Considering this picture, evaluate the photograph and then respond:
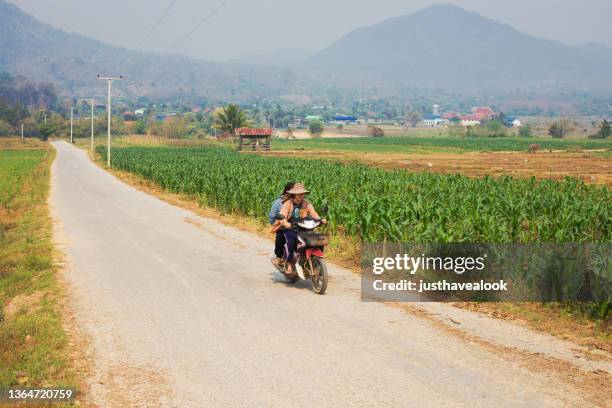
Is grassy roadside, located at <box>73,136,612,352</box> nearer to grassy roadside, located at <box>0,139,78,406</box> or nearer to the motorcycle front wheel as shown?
the motorcycle front wheel

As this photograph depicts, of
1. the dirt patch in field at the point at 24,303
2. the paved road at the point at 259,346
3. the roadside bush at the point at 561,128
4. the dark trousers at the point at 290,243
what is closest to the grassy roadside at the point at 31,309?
the dirt patch in field at the point at 24,303

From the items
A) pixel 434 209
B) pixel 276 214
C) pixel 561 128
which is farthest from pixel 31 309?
pixel 561 128

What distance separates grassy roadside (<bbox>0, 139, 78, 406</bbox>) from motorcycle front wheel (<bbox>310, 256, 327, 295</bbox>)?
4.06 m

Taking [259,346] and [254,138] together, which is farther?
[254,138]

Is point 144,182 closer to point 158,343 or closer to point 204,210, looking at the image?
point 204,210

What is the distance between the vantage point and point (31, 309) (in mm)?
12203

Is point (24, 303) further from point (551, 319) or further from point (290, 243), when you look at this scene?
point (551, 319)

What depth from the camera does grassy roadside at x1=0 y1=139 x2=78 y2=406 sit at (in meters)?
8.63

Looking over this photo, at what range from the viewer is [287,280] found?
14.0 metres

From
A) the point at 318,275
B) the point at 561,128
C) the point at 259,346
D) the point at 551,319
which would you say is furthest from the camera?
the point at 561,128

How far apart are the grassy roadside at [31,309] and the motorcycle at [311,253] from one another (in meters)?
3.94

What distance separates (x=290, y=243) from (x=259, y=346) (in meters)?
3.93

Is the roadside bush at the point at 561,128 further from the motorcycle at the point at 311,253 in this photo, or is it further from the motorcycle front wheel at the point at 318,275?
the motorcycle front wheel at the point at 318,275

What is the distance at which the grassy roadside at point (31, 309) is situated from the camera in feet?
28.3
